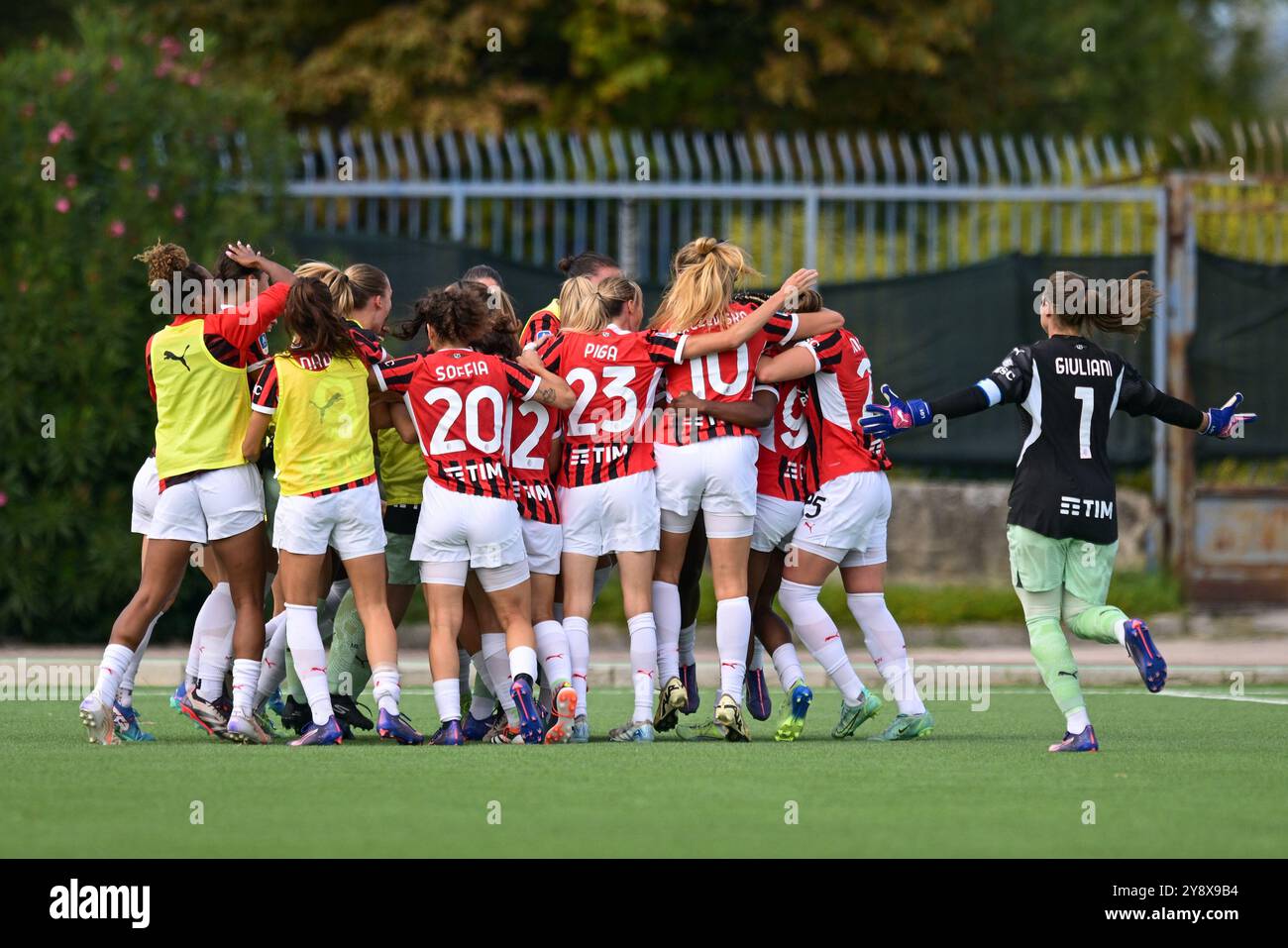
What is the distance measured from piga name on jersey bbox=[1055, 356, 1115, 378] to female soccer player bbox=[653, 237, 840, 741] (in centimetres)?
111

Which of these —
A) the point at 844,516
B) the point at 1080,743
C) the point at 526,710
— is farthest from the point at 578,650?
the point at 1080,743

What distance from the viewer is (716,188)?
15617mm

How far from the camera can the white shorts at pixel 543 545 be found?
906 centimetres

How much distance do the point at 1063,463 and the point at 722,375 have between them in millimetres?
1553

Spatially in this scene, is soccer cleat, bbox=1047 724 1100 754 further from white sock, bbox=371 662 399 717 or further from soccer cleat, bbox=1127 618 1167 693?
white sock, bbox=371 662 399 717

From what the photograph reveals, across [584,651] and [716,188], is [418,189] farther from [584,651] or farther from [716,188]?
[584,651]

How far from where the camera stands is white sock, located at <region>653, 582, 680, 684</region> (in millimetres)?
9281

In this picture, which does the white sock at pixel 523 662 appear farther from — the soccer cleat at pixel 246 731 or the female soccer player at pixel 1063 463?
the female soccer player at pixel 1063 463

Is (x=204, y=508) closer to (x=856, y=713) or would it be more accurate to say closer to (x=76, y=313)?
(x=856, y=713)

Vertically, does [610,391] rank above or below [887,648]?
above

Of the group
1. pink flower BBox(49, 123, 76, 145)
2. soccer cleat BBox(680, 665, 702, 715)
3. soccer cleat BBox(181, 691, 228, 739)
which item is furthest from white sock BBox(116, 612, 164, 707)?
pink flower BBox(49, 123, 76, 145)

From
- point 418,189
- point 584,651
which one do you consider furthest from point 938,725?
point 418,189

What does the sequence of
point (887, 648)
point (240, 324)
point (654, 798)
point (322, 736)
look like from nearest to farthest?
point (654, 798) → point (322, 736) → point (240, 324) → point (887, 648)

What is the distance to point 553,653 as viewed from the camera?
9055 mm
